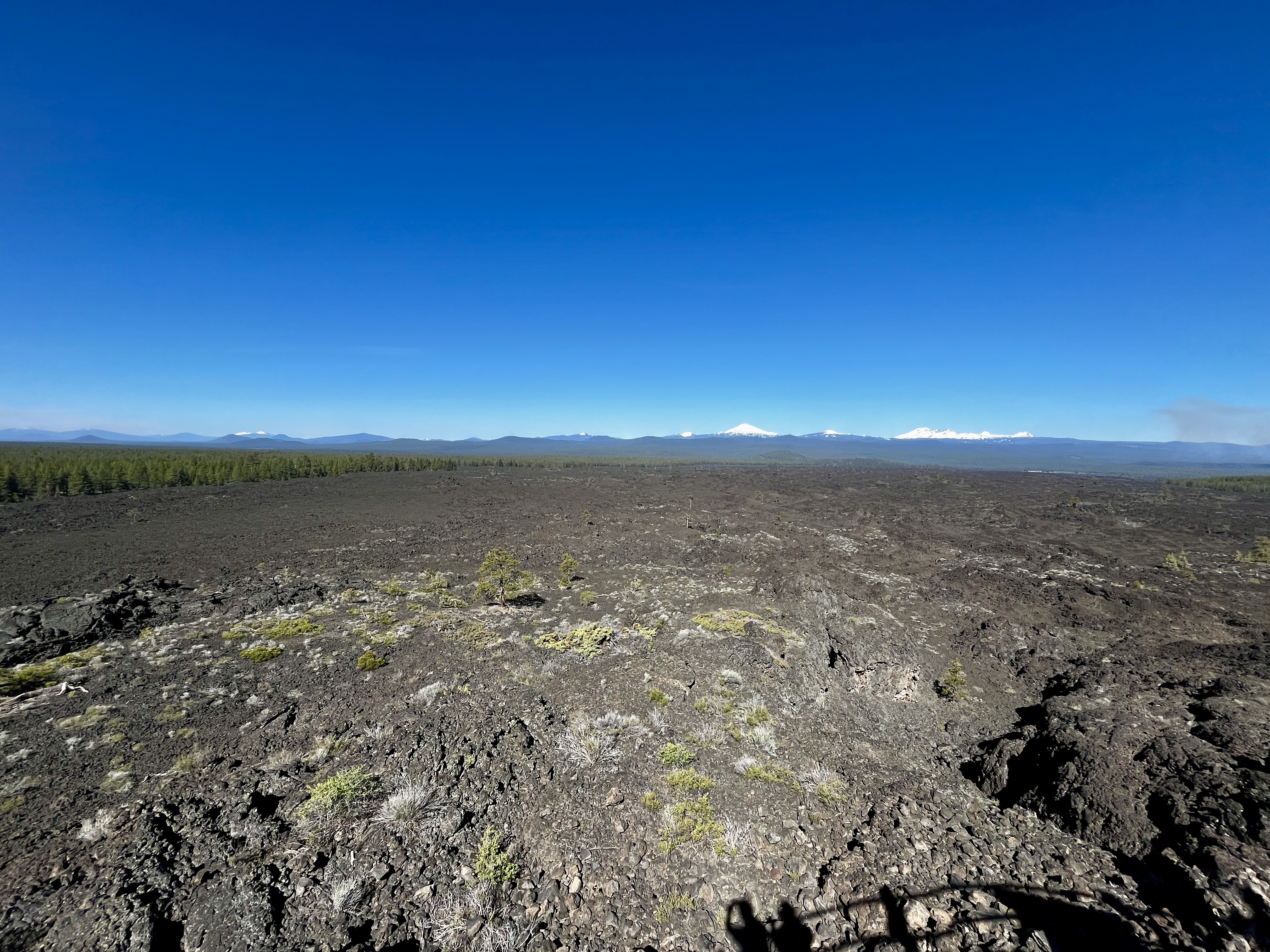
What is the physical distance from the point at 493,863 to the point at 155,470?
2896 inches

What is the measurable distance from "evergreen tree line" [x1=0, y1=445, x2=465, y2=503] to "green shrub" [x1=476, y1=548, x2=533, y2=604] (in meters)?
52.7

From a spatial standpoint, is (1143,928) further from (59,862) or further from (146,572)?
(146,572)

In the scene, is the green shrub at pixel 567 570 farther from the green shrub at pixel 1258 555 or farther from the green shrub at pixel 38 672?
the green shrub at pixel 1258 555

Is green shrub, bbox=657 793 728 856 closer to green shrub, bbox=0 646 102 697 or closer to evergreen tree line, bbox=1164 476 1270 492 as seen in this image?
green shrub, bbox=0 646 102 697

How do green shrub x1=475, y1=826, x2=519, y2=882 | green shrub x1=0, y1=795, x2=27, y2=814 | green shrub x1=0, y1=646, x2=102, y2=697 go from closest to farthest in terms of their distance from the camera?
1. green shrub x1=475, y1=826, x2=519, y2=882
2. green shrub x1=0, y1=795, x2=27, y2=814
3. green shrub x1=0, y1=646, x2=102, y2=697

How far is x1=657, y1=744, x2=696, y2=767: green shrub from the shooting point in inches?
382

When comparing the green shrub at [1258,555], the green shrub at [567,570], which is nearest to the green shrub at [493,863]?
the green shrub at [567,570]

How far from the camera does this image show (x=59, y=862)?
265 inches

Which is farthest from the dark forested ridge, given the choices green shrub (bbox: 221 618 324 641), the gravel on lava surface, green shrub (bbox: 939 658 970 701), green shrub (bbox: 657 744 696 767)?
green shrub (bbox: 939 658 970 701)

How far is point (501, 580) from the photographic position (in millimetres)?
18656

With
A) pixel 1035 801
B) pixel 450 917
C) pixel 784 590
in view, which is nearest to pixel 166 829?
pixel 450 917

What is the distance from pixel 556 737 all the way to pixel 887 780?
7067 mm

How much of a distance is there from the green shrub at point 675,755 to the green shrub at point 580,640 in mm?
4523

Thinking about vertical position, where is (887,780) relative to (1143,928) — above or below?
below
